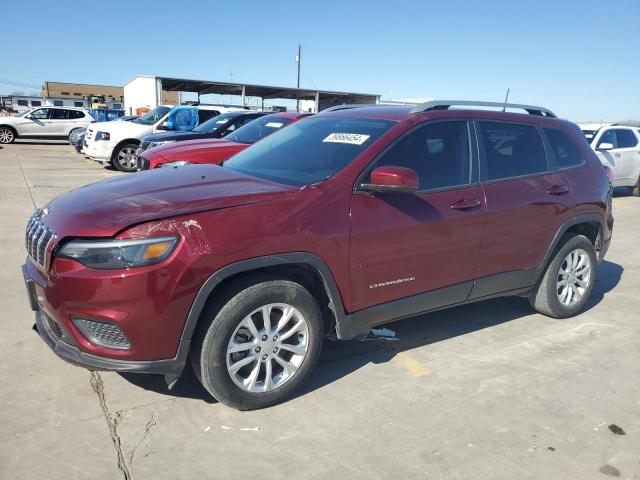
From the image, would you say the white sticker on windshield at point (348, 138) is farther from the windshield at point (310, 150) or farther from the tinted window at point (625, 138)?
the tinted window at point (625, 138)

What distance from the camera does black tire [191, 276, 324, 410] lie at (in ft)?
9.32

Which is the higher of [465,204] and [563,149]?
[563,149]

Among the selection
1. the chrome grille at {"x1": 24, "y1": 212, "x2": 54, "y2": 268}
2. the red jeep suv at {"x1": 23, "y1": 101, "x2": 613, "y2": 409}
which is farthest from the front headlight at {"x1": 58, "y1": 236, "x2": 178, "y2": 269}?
the chrome grille at {"x1": 24, "y1": 212, "x2": 54, "y2": 268}

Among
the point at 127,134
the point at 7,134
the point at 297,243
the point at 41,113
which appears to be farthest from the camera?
the point at 41,113

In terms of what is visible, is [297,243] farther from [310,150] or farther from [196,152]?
[196,152]

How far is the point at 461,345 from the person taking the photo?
4117 millimetres

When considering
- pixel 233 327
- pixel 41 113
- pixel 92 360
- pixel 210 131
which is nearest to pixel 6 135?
pixel 41 113

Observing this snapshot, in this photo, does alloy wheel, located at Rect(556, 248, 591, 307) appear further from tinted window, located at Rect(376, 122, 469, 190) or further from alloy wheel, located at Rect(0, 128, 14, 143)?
alloy wheel, located at Rect(0, 128, 14, 143)

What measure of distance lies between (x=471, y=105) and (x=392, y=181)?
1.49 m

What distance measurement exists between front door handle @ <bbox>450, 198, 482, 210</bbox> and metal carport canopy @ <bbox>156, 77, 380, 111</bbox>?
33192 millimetres

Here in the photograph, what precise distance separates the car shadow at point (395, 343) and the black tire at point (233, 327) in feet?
0.91

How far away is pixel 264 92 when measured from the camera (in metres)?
40.8

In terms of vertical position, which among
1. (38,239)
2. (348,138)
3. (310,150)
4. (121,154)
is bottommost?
(121,154)

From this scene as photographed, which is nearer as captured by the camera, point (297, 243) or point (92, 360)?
point (92, 360)
